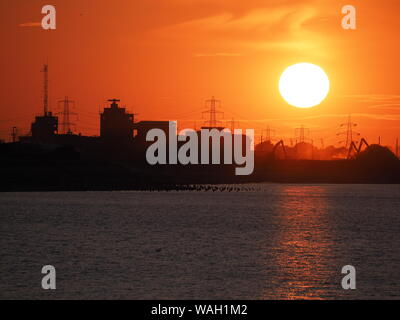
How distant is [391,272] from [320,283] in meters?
8.40

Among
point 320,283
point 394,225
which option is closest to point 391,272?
point 320,283

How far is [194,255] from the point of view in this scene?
66.9 m

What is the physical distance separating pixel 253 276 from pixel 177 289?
792 cm

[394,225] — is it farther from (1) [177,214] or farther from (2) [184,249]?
(2) [184,249]

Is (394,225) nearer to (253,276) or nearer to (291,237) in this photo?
(291,237)

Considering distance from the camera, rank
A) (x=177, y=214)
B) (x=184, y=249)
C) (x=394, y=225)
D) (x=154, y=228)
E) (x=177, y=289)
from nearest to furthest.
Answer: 1. (x=177, y=289)
2. (x=184, y=249)
3. (x=154, y=228)
4. (x=394, y=225)
5. (x=177, y=214)

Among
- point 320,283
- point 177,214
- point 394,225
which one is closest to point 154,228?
point 177,214

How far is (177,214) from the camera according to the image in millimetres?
125312

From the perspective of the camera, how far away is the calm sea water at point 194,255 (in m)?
48.1

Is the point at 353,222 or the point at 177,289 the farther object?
the point at 353,222

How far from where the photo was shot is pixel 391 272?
2231 inches

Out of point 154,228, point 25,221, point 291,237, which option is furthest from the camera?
point 25,221

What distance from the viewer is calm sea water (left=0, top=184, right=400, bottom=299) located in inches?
1895
